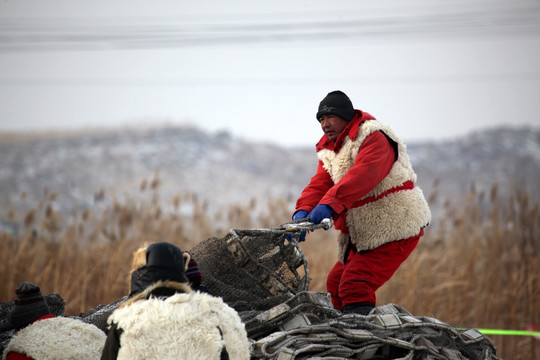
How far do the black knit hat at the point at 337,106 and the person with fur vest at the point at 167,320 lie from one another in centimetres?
188

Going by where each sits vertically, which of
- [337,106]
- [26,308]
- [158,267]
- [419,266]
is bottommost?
[419,266]

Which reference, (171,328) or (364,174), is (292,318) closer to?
(171,328)

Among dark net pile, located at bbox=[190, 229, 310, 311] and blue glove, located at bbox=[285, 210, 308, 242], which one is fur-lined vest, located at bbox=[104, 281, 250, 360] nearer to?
dark net pile, located at bbox=[190, 229, 310, 311]

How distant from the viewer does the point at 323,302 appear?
11.0 ft

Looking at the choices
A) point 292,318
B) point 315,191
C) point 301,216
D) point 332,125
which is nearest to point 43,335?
point 292,318

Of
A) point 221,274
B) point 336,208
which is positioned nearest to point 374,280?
point 336,208

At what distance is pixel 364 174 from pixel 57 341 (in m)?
2.02

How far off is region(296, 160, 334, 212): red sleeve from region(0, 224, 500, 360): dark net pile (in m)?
0.53

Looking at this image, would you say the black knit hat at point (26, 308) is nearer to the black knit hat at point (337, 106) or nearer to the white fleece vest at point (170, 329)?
the white fleece vest at point (170, 329)

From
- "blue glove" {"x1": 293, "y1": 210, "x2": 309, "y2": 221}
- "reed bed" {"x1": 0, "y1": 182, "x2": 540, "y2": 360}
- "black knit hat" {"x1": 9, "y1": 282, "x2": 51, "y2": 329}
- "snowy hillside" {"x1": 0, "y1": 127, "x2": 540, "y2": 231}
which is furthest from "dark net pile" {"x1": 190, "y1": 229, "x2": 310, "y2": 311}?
"snowy hillside" {"x1": 0, "y1": 127, "x2": 540, "y2": 231}

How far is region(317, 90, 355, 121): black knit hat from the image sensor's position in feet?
13.4

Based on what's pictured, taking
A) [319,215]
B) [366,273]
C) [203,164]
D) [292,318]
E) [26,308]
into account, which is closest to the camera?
[26,308]

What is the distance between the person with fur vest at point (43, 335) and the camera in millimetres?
2791

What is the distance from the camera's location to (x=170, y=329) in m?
2.38
